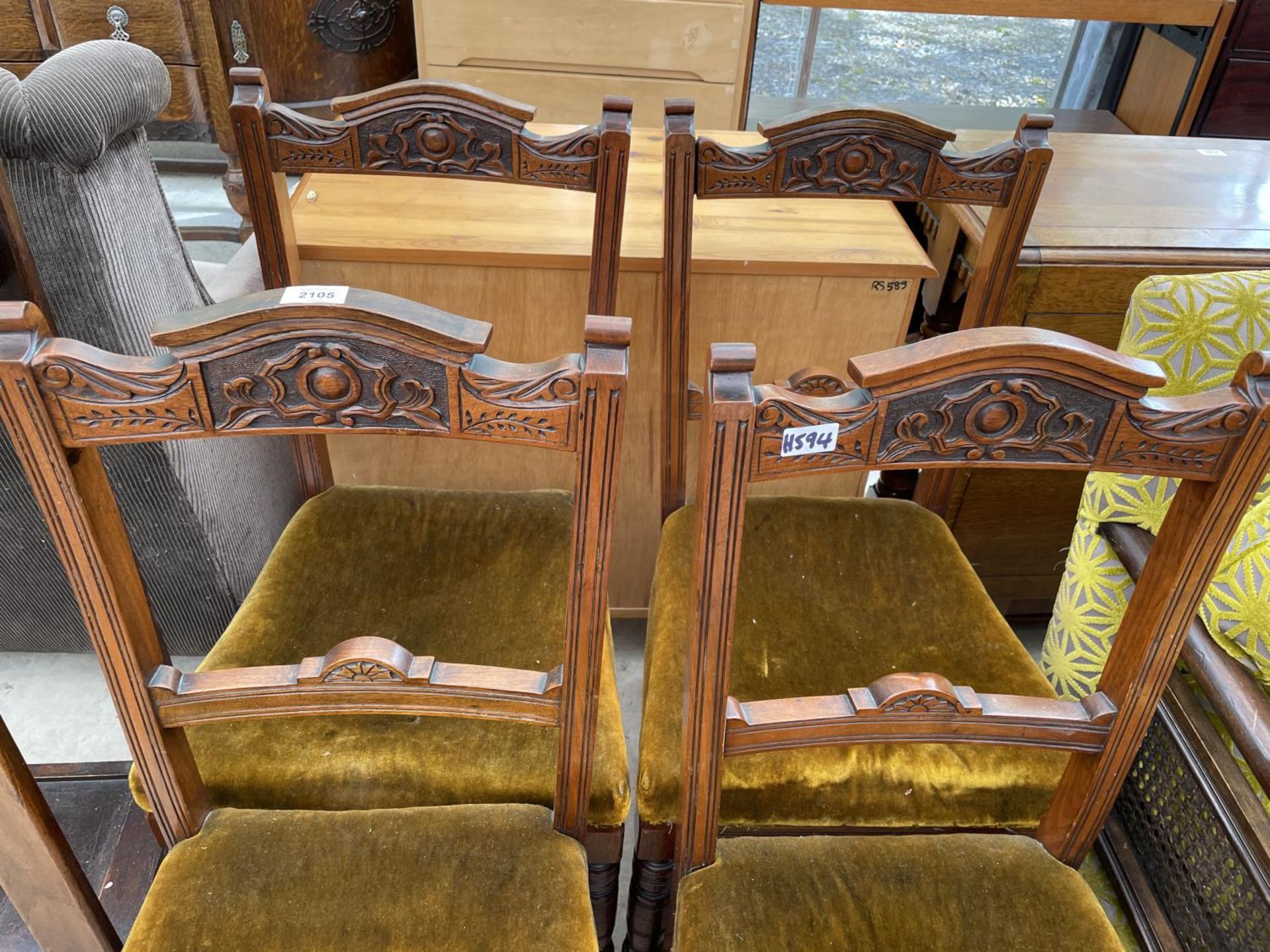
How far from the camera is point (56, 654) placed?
1.46 metres

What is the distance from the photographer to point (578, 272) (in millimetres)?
1164

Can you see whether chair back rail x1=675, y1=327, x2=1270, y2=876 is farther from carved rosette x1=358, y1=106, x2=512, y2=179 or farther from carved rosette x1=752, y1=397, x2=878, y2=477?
carved rosette x1=358, y1=106, x2=512, y2=179

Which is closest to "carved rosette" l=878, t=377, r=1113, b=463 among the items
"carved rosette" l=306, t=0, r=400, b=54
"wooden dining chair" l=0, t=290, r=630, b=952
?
"wooden dining chair" l=0, t=290, r=630, b=952

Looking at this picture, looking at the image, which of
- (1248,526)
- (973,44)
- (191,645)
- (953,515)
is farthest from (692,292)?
(973,44)

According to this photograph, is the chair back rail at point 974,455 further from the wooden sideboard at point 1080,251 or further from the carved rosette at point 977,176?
the wooden sideboard at point 1080,251

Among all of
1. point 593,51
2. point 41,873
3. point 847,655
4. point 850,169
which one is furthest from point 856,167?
point 593,51

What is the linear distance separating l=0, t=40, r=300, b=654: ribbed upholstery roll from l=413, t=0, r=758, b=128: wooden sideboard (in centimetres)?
96

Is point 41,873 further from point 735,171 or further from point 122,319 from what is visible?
point 735,171

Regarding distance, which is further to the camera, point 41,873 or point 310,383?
point 41,873

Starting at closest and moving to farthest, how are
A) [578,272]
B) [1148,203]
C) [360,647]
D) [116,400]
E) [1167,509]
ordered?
[116,400]
[360,647]
[1167,509]
[578,272]
[1148,203]

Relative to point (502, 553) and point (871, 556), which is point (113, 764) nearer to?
point (502, 553)

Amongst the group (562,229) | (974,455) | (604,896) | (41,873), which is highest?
(974,455)

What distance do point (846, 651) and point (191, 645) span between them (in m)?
0.98

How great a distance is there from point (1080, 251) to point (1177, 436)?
2.40ft
